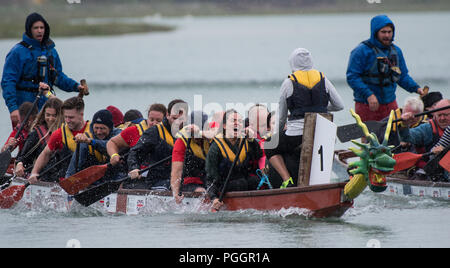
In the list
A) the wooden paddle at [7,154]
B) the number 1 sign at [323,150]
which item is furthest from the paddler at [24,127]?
the number 1 sign at [323,150]

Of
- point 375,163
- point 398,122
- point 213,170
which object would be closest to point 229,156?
point 213,170

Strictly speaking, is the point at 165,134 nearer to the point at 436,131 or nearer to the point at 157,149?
the point at 157,149

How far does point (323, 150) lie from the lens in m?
8.40

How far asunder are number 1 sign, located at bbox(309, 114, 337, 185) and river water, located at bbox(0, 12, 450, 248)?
462mm

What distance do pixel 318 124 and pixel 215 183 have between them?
1.25 meters

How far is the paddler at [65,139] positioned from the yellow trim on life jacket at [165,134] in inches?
34.4

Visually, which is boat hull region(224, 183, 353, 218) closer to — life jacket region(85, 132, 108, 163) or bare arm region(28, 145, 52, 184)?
life jacket region(85, 132, 108, 163)

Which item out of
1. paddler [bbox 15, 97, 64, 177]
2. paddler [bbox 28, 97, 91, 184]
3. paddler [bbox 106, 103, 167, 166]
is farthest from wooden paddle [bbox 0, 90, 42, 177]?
paddler [bbox 106, 103, 167, 166]

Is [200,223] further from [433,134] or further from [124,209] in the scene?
[433,134]

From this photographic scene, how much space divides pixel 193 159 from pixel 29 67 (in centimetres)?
331

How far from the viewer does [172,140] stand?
9617mm

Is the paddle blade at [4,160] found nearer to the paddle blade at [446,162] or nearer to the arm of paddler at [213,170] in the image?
the arm of paddler at [213,170]

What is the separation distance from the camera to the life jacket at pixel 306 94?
A: 8695 mm

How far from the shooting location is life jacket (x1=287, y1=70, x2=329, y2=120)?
28.5 feet
